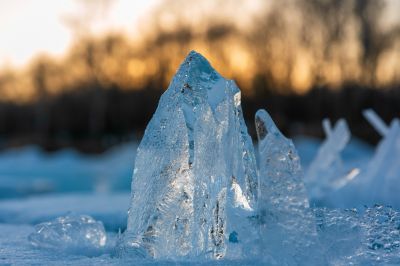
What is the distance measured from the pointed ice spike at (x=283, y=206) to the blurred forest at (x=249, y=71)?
14.9 metres

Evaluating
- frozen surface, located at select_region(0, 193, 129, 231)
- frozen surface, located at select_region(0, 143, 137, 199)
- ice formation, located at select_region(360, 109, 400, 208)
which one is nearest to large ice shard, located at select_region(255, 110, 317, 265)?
frozen surface, located at select_region(0, 193, 129, 231)

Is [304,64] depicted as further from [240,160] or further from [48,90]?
[240,160]

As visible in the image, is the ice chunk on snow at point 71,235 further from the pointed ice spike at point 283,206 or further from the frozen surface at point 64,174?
the frozen surface at point 64,174

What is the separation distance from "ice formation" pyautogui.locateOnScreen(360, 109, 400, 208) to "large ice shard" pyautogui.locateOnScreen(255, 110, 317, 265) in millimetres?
2018

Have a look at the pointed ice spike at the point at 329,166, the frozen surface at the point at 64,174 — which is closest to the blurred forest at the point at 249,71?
the frozen surface at the point at 64,174

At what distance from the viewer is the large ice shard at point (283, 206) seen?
1.30 meters

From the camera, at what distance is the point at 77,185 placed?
11422mm

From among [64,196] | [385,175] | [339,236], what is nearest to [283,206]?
[339,236]

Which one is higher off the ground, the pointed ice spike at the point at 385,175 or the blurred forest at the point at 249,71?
the blurred forest at the point at 249,71

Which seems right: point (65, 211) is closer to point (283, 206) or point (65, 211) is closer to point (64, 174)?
point (283, 206)

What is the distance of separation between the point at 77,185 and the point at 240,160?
10.3 meters

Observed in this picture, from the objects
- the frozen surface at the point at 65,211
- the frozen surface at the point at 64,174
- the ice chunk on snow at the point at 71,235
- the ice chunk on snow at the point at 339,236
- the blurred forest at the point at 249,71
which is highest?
the blurred forest at the point at 249,71

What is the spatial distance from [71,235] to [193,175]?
560 mm

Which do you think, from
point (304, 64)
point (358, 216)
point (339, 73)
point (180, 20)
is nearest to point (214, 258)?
point (358, 216)
